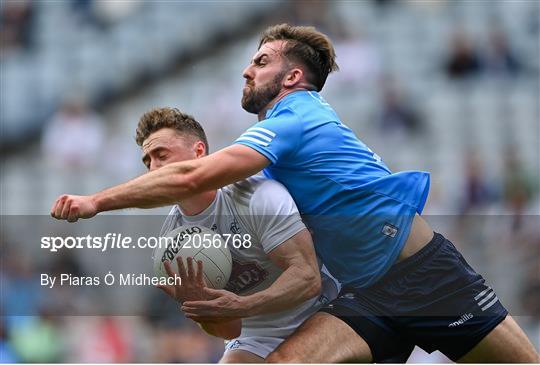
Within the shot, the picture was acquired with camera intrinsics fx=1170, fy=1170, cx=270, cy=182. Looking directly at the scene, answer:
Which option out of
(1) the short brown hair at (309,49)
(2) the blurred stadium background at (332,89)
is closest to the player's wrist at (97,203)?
(1) the short brown hair at (309,49)

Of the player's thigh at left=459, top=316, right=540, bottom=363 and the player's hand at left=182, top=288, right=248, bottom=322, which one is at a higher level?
the player's hand at left=182, top=288, right=248, bottom=322

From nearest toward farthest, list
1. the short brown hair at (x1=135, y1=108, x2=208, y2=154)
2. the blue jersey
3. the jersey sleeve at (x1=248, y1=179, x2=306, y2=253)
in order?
the jersey sleeve at (x1=248, y1=179, x2=306, y2=253), the blue jersey, the short brown hair at (x1=135, y1=108, x2=208, y2=154)

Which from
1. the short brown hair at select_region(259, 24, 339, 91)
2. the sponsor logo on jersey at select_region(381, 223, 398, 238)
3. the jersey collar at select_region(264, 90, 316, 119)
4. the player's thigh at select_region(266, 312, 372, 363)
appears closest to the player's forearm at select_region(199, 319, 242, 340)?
the player's thigh at select_region(266, 312, 372, 363)

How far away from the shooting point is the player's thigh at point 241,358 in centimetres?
492

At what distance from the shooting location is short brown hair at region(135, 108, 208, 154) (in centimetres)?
505

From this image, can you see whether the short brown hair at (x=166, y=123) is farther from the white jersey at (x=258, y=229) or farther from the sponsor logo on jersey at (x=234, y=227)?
the sponsor logo on jersey at (x=234, y=227)

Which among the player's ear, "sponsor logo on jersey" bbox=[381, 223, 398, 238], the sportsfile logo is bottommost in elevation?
the sportsfile logo

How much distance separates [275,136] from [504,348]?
1336mm

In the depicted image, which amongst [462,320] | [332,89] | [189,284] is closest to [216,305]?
[189,284]

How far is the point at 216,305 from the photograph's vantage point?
4.62m

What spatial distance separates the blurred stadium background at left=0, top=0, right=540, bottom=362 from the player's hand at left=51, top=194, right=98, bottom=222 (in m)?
5.43

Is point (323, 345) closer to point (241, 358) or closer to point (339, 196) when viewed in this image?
point (241, 358)

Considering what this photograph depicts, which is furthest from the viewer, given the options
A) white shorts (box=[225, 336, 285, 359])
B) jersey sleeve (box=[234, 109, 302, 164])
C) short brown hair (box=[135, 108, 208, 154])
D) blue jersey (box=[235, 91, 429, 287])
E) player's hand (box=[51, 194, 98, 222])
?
short brown hair (box=[135, 108, 208, 154])

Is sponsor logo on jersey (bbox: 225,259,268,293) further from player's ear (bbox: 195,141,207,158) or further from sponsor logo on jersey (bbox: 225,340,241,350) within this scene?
player's ear (bbox: 195,141,207,158)
